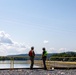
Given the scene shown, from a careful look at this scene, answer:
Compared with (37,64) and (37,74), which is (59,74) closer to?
(37,74)

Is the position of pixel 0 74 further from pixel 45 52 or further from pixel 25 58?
pixel 25 58

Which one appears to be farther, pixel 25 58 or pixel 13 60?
pixel 25 58

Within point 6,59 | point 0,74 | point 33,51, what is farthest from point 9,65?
point 0,74

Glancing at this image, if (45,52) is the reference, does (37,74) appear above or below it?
below

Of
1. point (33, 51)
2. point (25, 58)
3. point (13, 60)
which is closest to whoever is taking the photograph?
point (33, 51)

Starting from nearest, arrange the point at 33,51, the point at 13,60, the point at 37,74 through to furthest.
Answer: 1. the point at 37,74
2. the point at 33,51
3. the point at 13,60

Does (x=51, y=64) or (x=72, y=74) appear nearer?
(x=72, y=74)

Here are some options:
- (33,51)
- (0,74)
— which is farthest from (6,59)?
(0,74)

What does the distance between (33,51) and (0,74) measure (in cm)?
661

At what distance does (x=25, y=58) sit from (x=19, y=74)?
10.2 m

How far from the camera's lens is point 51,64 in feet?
113

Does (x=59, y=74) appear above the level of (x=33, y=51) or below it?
below

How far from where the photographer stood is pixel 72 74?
2420 cm

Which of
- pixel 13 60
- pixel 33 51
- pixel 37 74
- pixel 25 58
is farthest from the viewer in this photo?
pixel 25 58
